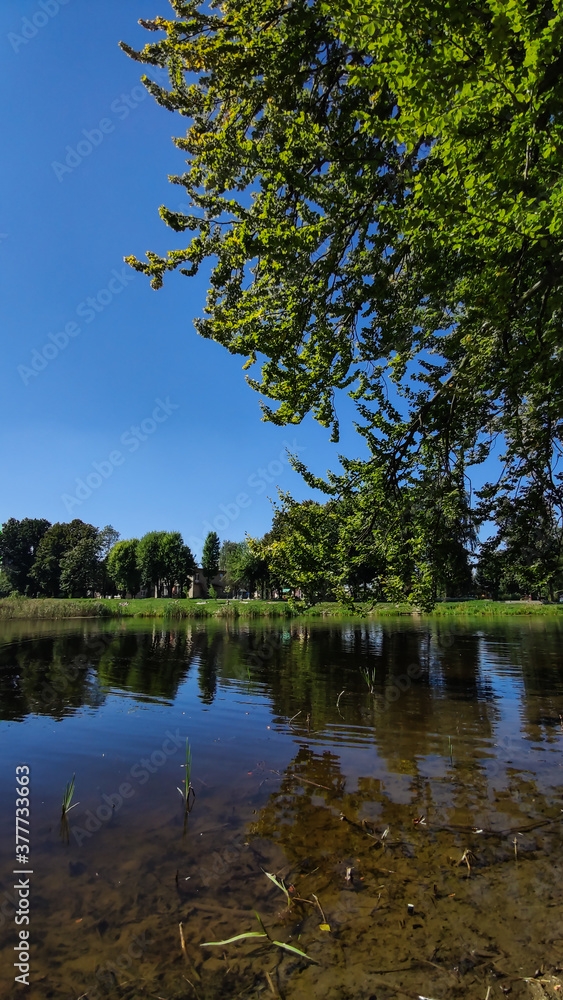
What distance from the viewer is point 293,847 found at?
5777 millimetres

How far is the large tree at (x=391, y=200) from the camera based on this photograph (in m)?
4.41

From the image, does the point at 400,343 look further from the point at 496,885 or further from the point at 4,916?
the point at 4,916

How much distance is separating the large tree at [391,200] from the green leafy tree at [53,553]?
97.1m

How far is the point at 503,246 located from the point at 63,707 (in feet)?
52.8

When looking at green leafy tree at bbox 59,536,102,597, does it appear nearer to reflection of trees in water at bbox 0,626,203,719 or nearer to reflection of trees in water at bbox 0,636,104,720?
reflection of trees in water at bbox 0,626,203,719

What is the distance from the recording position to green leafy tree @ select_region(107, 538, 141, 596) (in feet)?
296

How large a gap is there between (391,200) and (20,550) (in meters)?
116

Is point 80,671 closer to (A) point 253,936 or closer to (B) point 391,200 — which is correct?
(A) point 253,936

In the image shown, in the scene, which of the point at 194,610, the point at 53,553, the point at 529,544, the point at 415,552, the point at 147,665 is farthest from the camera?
the point at 53,553

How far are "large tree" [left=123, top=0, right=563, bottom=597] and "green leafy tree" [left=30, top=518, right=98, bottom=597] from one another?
318 feet

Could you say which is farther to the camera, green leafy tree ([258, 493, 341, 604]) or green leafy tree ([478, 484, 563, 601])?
green leafy tree ([258, 493, 341, 604])

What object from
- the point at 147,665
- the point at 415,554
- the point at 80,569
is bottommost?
the point at 147,665

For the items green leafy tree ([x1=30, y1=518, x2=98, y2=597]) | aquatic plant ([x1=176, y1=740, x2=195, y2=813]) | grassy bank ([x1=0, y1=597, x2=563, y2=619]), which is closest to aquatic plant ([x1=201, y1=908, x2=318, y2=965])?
aquatic plant ([x1=176, y1=740, x2=195, y2=813])

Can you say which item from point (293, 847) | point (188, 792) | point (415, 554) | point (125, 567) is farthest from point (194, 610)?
point (293, 847)
